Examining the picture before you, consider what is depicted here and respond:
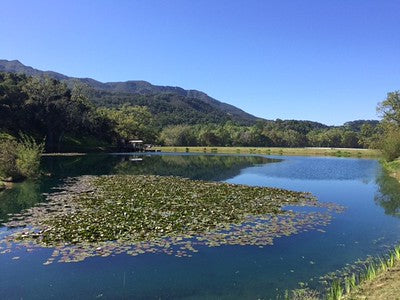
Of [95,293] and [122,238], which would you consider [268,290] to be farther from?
[122,238]

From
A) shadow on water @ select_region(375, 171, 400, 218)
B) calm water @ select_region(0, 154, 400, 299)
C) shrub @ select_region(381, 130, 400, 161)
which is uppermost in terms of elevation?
shrub @ select_region(381, 130, 400, 161)

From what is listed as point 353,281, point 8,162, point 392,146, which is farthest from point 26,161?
point 392,146

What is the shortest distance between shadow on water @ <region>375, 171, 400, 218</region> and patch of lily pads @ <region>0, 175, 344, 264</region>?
12.9 ft

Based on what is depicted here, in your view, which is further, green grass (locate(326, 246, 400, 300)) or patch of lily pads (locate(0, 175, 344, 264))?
patch of lily pads (locate(0, 175, 344, 264))

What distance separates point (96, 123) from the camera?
107 m

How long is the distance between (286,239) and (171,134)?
129m

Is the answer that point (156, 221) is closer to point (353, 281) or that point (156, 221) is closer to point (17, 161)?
point (353, 281)

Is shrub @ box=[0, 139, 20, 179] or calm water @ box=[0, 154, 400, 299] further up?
shrub @ box=[0, 139, 20, 179]

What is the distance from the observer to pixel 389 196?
31.6 meters

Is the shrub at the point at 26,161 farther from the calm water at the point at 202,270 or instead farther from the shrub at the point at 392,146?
the shrub at the point at 392,146

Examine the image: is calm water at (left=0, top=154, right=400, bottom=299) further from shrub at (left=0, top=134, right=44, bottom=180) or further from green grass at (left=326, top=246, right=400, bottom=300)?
shrub at (left=0, top=134, right=44, bottom=180)

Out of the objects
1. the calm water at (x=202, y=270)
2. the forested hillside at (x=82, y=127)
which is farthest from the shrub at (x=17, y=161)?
the forested hillside at (x=82, y=127)

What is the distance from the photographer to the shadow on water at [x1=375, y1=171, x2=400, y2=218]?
2553cm

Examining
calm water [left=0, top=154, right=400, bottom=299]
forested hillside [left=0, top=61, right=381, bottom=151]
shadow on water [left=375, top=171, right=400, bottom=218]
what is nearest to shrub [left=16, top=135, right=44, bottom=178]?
calm water [left=0, top=154, right=400, bottom=299]
